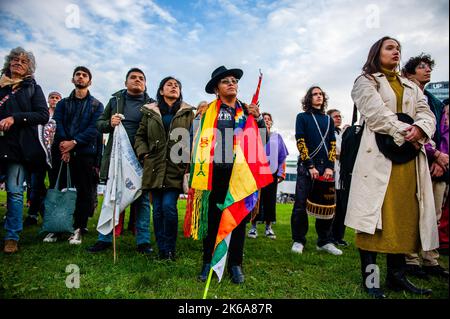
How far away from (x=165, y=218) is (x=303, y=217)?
2256mm

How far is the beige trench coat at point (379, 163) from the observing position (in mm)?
3002

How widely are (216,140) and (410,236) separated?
2.12m

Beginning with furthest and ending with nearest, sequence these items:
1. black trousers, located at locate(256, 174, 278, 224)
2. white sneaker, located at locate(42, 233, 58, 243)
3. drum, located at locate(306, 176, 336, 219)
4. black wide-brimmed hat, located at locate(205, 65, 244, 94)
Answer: black trousers, located at locate(256, 174, 278, 224) < drum, located at locate(306, 176, 336, 219) < white sneaker, located at locate(42, 233, 58, 243) < black wide-brimmed hat, located at locate(205, 65, 244, 94)

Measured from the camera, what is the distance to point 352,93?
347 centimetres

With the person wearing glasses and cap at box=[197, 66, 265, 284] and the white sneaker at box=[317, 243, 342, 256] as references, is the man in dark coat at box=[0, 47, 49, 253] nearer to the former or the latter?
the person wearing glasses and cap at box=[197, 66, 265, 284]

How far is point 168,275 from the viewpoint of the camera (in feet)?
11.3

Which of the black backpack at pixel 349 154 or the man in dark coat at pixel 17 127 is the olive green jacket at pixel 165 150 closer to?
the man in dark coat at pixel 17 127

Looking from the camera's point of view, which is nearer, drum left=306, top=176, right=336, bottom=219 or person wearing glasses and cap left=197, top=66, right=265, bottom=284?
person wearing glasses and cap left=197, top=66, right=265, bottom=284

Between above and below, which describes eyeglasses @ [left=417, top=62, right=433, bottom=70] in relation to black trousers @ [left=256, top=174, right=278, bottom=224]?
above

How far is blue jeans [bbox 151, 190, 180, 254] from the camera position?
4.19m

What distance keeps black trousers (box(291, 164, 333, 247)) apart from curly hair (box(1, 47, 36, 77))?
→ 14.0ft

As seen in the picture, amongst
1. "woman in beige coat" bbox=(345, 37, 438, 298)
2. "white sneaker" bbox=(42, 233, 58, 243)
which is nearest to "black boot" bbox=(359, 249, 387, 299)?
"woman in beige coat" bbox=(345, 37, 438, 298)

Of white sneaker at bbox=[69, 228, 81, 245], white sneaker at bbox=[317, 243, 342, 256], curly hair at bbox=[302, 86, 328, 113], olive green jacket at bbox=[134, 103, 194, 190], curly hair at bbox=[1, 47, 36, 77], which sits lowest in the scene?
white sneaker at bbox=[317, 243, 342, 256]

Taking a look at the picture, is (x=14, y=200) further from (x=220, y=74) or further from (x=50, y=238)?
(x=220, y=74)
